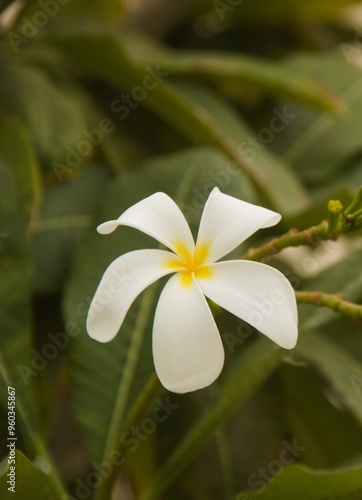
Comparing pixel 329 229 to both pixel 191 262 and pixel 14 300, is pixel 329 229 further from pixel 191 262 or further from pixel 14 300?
pixel 14 300

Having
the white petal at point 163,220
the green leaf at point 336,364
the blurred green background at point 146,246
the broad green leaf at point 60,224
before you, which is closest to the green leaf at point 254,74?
the blurred green background at point 146,246

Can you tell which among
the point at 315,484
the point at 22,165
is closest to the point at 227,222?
the point at 315,484

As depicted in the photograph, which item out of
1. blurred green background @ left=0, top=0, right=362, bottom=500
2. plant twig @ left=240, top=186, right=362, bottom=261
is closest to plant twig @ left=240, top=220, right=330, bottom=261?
plant twig @ left=240, top=186, right=362, bottom=261

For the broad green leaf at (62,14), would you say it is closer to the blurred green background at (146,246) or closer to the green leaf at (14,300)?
the blurred green background at (146,246)

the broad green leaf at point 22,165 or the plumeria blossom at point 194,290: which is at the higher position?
the broad green leaf at point 22,165

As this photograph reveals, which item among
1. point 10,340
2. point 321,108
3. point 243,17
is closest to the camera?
point 10,340

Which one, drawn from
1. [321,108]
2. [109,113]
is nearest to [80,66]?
[109,113]

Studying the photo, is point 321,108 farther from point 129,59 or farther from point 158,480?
point 158,480
